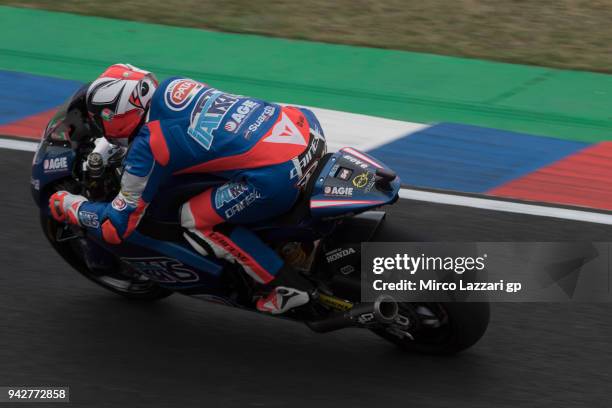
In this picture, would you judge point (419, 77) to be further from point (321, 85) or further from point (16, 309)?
point (16, 309)

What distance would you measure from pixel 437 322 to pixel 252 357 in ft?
3.19

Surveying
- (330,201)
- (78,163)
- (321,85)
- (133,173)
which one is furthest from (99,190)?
(321,85)

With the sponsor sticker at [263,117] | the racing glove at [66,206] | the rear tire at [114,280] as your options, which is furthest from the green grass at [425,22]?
the racing glove at [66,206]

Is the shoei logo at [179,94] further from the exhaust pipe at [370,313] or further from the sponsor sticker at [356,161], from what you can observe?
the exhaust pipe at [370,313]

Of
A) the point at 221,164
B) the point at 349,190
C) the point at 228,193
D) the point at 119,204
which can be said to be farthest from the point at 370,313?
the point at 119,204

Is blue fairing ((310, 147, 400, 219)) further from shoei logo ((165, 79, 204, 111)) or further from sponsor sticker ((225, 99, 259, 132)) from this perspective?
shoei logo ((165, 79, 204, 111))

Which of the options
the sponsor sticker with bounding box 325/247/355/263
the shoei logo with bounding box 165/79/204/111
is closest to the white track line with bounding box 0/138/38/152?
the shoei logo with bounding box 165/79/204/111

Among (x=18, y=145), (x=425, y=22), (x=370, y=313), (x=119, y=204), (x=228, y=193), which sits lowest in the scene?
(x=18, y=145)

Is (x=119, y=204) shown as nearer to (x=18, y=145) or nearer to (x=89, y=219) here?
(x=89, y=219)

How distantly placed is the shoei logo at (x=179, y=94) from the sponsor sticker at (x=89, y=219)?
687 mm

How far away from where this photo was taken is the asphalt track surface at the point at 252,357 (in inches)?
212

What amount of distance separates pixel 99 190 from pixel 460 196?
2908 mm

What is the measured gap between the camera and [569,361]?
18.6 ft

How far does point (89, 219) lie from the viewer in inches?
219
